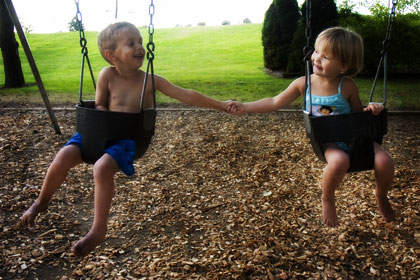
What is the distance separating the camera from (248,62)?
13109 millimetres

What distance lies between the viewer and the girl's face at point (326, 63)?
230 centimetres

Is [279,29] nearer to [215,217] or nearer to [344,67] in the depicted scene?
[215,217]

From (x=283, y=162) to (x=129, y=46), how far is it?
8.90 ft

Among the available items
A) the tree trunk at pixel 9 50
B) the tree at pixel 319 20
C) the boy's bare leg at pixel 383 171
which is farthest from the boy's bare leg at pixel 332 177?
the tree trunk at pixel 9 50

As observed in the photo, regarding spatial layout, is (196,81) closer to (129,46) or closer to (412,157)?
(412,157)

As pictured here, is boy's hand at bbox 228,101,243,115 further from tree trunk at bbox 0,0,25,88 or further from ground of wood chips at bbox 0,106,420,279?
tree trunk at bbox 0,0,25,88

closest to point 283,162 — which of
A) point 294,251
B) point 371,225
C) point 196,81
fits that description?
point 371,225

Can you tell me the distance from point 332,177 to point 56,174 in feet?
4.81

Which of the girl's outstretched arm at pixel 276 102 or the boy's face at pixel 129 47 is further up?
the boy's face at pixel 129 47

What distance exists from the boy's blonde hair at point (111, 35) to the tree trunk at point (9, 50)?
6.65 meters

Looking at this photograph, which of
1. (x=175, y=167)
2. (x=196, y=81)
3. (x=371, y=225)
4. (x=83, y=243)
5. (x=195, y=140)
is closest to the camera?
(x=83, y=243)

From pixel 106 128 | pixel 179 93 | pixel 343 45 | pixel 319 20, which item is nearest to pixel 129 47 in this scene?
pixel 179 93

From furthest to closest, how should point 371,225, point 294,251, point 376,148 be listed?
point 371,225 < point 294,251 < point 376,148

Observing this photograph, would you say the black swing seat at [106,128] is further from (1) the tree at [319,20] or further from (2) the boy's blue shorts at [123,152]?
(1) the tree at [319,20]
